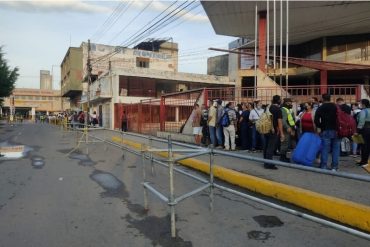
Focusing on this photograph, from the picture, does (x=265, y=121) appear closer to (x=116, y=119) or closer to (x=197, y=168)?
(x=197, y=168)

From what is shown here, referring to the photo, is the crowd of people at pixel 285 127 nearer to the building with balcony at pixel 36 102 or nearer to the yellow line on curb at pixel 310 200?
the yellow line on curb at pixel 310 200

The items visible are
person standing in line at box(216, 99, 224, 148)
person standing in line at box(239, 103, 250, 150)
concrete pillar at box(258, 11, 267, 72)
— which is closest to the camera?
person standing in line at box(239, 103, 250, 150)

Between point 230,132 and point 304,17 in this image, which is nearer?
point 230,132

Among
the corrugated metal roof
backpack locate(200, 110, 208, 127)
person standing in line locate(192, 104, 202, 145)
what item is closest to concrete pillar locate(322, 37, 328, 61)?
the corrugated metal roof

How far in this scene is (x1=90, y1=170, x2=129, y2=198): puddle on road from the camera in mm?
7443

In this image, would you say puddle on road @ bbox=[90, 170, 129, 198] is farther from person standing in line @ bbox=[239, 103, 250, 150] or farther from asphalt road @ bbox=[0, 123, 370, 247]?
person standing in line @ bbox=[239, 103, 250, 150]

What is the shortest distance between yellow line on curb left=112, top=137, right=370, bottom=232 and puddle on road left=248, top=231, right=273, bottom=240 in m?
1.28

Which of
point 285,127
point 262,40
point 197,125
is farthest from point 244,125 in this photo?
point 262,40

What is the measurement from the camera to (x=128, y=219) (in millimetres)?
5734

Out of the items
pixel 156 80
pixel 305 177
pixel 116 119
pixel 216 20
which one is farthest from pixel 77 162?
pixel 156 80

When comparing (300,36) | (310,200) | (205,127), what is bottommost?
(310,200)

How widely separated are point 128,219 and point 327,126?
468 cm

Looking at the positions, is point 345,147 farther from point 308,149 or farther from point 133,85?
A: point 133,85

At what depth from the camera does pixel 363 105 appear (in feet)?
31.1
